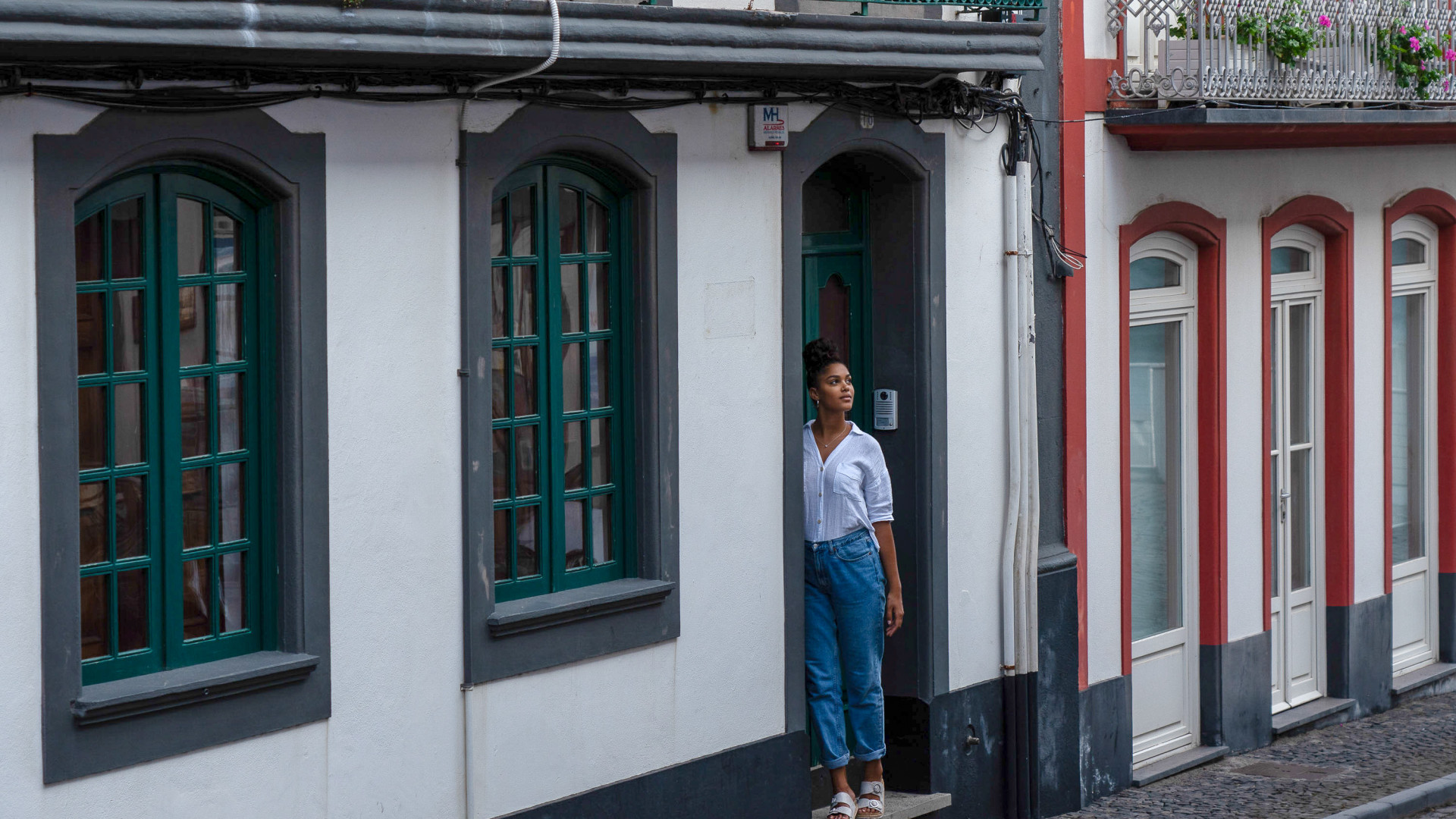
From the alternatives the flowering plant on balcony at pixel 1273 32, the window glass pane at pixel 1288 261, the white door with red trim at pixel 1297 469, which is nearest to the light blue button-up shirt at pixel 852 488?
the flowering plant on balcony at pixel 1273 32

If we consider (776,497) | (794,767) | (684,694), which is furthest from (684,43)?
(794,767)

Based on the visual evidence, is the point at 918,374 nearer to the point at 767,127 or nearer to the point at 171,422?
the point at 767,127

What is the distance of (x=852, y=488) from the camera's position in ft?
30.3

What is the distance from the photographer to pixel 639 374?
28.5ft

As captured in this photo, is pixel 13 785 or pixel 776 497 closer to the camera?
pixel 13 785

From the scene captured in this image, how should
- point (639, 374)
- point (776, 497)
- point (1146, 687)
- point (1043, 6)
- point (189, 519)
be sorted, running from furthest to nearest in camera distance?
1. point (1146, 687)
2. point (1043, 6)
3. point (776, 497)
4. point (639, 374)
5. point (189, 519)

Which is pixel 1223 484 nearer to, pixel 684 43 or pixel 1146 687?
pixel 1146 687

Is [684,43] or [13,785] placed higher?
[684,43]

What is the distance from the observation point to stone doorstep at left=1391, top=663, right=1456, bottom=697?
13.9m

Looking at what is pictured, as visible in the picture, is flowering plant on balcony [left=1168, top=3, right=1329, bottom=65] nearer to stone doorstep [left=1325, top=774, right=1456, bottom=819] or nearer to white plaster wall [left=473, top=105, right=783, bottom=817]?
white plaster wall [left=473, top=105, right=783, bottom=817]

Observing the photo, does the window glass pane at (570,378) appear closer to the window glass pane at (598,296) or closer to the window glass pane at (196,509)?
the window glass pane at (598,296)

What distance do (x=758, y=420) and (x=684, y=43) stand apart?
6.00 feet

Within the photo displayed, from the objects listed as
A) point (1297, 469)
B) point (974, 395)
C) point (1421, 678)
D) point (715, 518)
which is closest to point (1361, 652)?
point (1421, 678)

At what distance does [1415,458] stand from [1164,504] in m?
3.36
